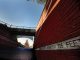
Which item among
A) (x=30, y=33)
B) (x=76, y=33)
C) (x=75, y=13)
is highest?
(x=30, y=33)

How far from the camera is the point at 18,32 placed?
2995 centimetres

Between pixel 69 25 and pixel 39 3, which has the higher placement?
pixel 39 3

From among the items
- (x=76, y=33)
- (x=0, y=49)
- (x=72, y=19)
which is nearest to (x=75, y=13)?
(x=72, y=19)

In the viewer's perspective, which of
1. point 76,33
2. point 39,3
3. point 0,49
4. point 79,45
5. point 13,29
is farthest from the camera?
point 13,29

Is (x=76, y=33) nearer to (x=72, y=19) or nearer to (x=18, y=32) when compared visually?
(x=72, y=19)

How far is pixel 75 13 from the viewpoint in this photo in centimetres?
333

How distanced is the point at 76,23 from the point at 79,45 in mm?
540

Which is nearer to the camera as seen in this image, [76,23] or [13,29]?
[76,23]

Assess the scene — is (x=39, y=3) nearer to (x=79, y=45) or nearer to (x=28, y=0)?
(x=28, y=0)

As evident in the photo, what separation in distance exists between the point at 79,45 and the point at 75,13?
771 mm

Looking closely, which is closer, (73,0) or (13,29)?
(73,0)

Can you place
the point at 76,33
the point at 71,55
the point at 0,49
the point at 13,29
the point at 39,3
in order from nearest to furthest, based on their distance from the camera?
the point at 76,33 < the point at 71,55 < the point at 0,49 < the point at 39,3 < the point at 13,29

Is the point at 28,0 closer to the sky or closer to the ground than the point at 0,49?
closer to the sky

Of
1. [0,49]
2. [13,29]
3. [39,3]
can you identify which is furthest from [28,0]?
[13,29]
